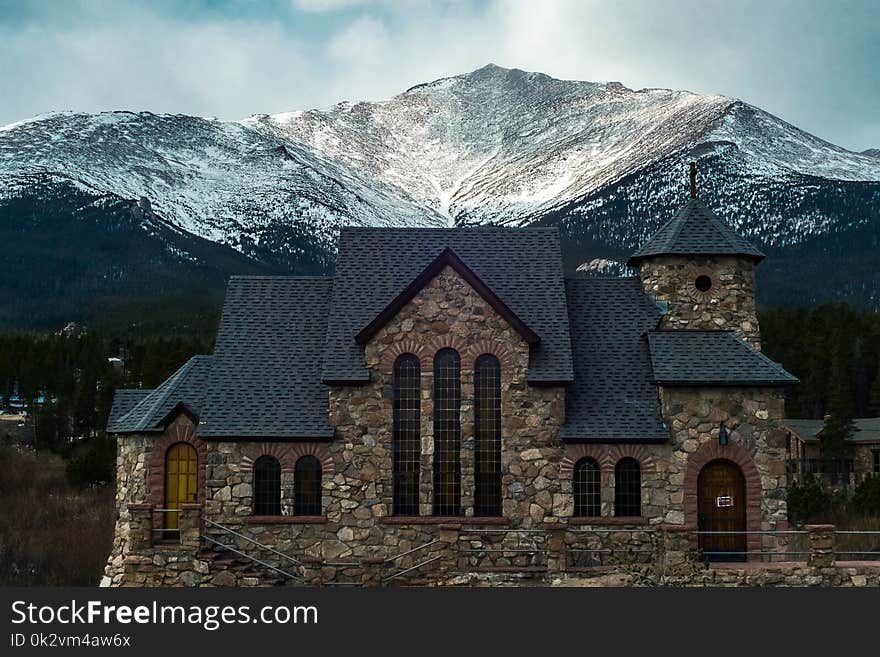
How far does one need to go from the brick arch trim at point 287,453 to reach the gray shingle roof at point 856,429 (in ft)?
191

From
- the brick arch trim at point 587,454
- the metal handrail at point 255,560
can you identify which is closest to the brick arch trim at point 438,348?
the brick arch trim at point 587,454

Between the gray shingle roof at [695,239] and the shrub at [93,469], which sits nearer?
the gray shingle roof at [695,239]

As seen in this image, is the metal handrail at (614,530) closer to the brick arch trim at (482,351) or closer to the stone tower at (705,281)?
the brick arch trim at (482,351)

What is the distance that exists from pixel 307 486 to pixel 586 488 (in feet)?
23.3

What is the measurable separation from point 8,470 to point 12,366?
160ft

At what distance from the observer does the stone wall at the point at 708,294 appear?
32.4 m

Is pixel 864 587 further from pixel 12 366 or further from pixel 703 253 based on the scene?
pixel 12 366

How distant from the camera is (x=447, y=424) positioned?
2989 cm

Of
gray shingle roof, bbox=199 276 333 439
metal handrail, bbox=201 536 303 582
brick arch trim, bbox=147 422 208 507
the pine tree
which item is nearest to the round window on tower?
gray shingle roof, bbox=199 276 333 439

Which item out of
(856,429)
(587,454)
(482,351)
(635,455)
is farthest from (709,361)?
(856,429)

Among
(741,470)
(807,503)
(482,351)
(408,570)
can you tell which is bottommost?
(807,503)

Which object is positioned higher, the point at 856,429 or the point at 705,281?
the point at 705,281

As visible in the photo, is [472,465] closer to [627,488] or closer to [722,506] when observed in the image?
[627,488]

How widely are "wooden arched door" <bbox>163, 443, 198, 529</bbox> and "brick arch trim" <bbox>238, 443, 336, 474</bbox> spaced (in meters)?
2.68
